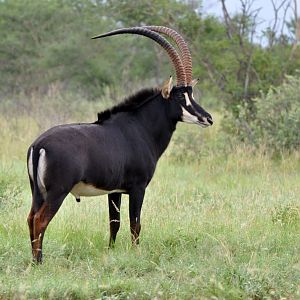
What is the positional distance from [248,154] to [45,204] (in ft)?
22.2

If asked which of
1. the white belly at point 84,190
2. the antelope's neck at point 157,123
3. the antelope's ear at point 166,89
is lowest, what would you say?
the white belly at point 84,190

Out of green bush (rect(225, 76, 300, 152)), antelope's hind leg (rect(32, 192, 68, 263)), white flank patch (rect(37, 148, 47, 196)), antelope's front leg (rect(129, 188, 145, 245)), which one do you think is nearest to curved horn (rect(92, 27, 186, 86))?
antelope's front leg (rect(129, 188, 145, 245))

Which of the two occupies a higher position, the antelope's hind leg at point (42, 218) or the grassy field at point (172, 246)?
the antelope's hind leg at point (42, 218)

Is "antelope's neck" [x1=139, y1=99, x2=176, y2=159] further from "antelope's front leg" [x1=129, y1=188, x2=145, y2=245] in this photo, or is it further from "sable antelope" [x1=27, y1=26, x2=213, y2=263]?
"antelope's front leg" [x1=129, y1=188, x2=145, y2=245]

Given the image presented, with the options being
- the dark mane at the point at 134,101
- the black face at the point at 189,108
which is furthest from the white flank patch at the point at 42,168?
the black face at the point at 189,108

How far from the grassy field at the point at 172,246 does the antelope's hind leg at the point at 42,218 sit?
0.14 meters

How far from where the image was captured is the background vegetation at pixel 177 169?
608cm

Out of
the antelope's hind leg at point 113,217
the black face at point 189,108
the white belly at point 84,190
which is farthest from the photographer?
the black face at point 189,108

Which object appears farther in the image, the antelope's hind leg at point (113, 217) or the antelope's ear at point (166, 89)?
the antelope's ear at point (166, 89)

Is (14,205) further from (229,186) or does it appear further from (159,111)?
(229,186)

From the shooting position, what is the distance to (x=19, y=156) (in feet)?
45.2

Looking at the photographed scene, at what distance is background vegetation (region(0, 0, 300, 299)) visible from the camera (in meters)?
6.08

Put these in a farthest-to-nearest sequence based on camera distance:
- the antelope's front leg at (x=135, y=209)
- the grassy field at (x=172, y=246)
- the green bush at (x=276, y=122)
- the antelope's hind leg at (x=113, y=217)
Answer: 1. the green bush at (x=276, y=122)
2. the antelope's hind leg at (x=113, y=217)
3. the antelope's front leg at (x=135, y=209)
4. the grassy field at (x=172, y=246)

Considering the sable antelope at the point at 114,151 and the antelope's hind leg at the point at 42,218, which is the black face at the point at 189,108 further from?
the antelope's hind leg at the point at 42,218
